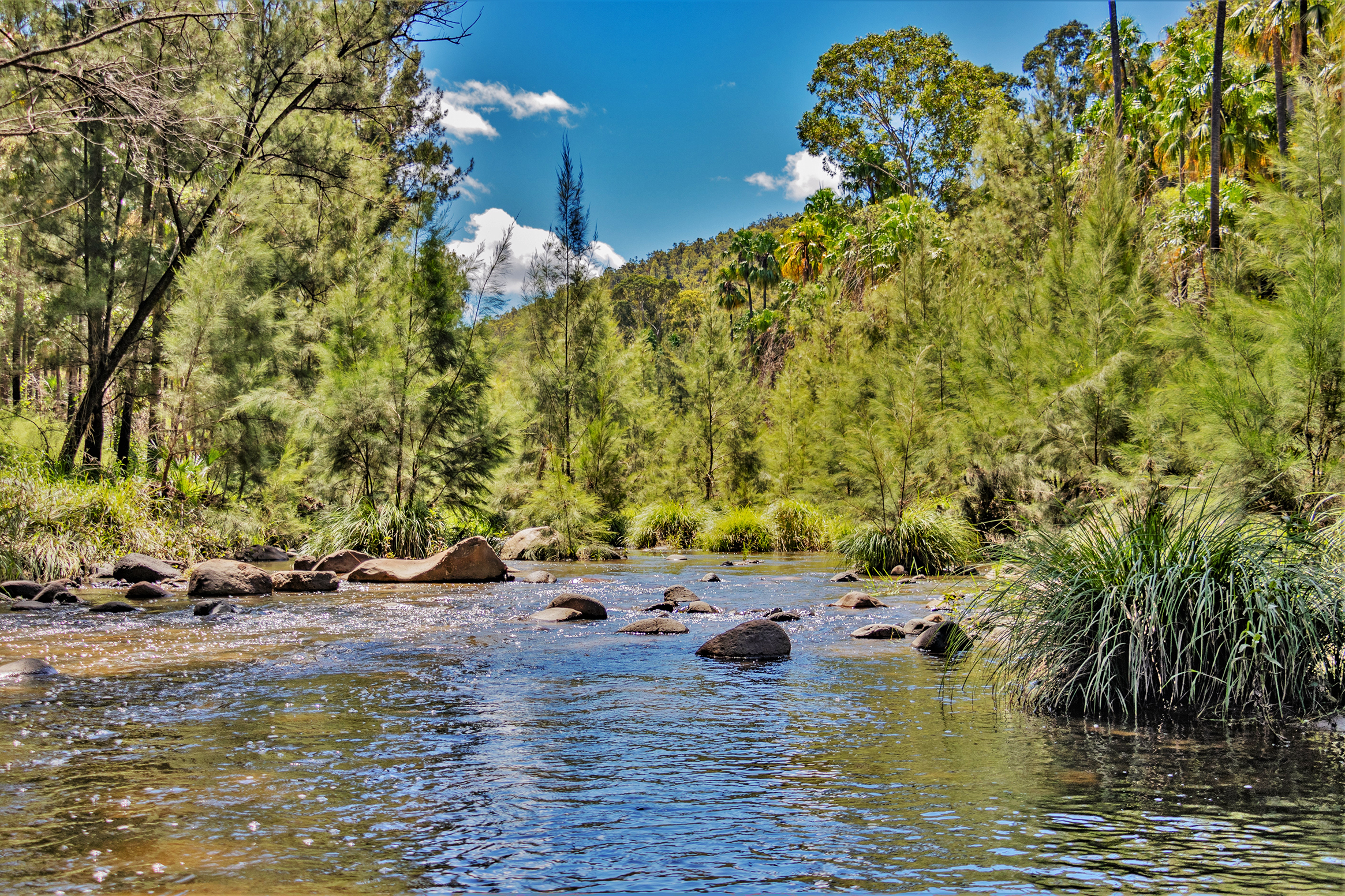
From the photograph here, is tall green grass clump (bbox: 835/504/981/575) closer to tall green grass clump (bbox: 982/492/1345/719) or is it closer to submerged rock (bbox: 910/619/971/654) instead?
submerged rock (bbox: 910/619/971/654)

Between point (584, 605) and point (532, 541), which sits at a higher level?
point (532, 541)

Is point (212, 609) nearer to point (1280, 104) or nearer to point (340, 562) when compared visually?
point (340, 562)

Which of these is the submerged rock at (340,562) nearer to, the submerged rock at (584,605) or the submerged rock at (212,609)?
the submerged rock at (212,609)

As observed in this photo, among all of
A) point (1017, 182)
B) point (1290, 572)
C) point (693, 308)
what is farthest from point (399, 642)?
point (693, 308)

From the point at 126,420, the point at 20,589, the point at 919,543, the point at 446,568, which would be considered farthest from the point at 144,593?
the point at 919,543

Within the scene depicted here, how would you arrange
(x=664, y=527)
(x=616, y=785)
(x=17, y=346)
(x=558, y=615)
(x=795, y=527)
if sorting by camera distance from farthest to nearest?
(x=664, y=527) < (x=795, y=527) < (x=17, y=346) < (x=558, y=615) < (x=616, y=785)

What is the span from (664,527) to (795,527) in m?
3.72

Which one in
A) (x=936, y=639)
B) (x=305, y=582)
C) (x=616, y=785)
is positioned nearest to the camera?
(x=616, y=785)

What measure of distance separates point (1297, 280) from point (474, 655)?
829 centimetres

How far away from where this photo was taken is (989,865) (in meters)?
2.94

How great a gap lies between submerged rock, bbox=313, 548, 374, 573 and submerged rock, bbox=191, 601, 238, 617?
423 centimetres

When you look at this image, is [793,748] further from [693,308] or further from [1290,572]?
[693,308]

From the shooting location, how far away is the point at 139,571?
37.9ft

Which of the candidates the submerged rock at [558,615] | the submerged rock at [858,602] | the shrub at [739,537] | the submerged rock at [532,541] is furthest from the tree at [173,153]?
the shrub at [739,537]
